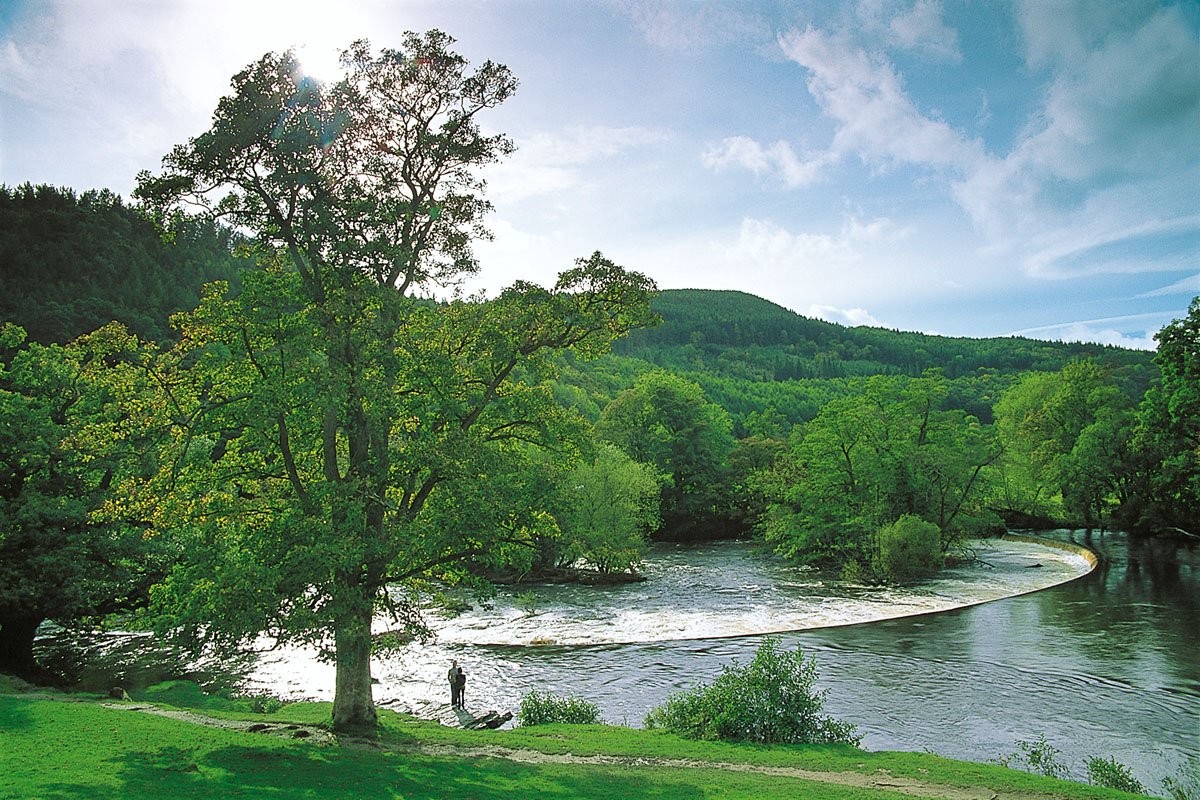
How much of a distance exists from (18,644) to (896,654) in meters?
35.3

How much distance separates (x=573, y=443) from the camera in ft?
67.2

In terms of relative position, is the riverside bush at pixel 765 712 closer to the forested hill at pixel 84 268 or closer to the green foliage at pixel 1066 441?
the green foliage at pixel 1066 441

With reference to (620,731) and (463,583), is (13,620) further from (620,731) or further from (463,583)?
(620,731)

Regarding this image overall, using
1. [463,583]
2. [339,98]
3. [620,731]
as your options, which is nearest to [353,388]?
[463,583]

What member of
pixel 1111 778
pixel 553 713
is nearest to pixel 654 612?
pixel 553 713

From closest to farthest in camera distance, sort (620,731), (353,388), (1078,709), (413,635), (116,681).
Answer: (353,388), (413,635), (620,731), (1078,709), (116,681)

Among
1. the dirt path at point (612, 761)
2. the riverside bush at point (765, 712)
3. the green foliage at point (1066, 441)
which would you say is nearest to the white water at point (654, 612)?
the dirt path at point (612, 761)

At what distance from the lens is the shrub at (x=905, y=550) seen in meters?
49.6

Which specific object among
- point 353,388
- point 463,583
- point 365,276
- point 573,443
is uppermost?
point 365,276

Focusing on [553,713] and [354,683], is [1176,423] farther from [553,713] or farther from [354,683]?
[354,683]

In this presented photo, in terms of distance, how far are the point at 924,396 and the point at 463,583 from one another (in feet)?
164

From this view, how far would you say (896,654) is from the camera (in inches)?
1224

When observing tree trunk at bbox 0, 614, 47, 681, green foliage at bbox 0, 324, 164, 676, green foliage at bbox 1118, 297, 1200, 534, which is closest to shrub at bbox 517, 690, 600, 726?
green foliage at bbox 0, 324, 164, 676

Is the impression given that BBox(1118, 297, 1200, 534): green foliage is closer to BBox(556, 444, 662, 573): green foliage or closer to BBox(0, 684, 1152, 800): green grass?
BBox(556, 444, 662, 573): green foliage
